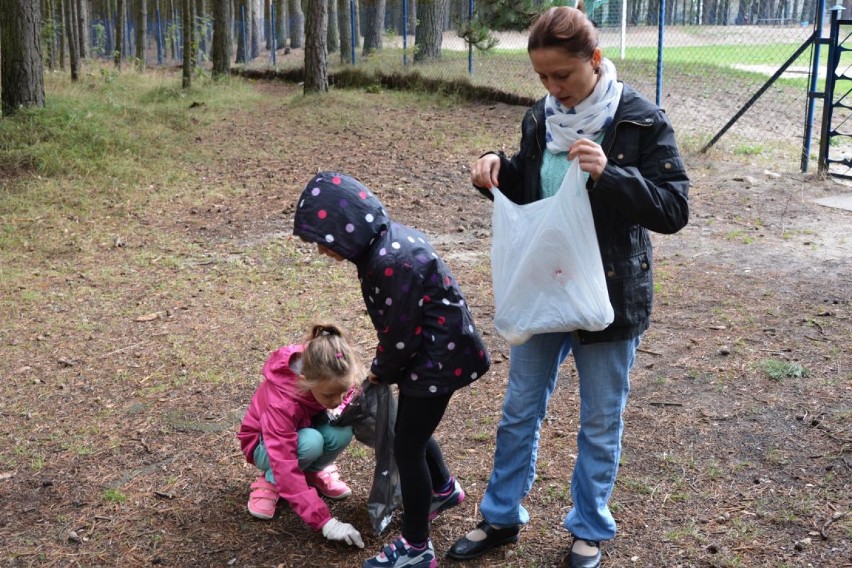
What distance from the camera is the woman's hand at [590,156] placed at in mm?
2334

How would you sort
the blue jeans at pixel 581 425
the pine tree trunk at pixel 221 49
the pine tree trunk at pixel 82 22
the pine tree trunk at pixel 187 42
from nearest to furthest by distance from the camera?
the blue jeans at pixel 581 425, the pine tree trunk at pixel 187 42, the pine tree trunk at pixel 221 49, the pine tree trunk at pixel 82 22

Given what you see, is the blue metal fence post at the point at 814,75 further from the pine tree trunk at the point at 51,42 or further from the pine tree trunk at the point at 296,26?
the pine tree trunk at the point at 296,26

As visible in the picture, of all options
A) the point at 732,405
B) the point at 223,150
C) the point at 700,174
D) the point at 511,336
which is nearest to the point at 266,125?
the point at 223,150

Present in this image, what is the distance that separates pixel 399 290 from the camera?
2.60 meters

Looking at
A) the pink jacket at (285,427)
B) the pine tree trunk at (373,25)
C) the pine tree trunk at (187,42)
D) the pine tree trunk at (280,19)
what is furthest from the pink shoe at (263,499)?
the pine tree trunk at (280,19)

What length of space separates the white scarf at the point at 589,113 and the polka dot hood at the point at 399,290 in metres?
0.55

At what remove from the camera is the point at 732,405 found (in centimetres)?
411

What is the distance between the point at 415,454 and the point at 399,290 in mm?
578

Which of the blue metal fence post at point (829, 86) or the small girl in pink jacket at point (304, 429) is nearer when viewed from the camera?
the small girl in pink jacket at point (304, 429)

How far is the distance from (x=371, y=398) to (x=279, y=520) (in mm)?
668

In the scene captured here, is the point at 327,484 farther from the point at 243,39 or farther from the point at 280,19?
the point at 280,19

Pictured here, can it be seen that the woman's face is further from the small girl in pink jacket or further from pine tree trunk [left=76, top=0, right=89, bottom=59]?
pine tree trunk [left=76, top=0, right=89, bottom=59]

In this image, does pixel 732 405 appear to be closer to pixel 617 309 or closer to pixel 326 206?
pixel 617 309

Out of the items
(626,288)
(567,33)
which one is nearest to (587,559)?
(626,288)
